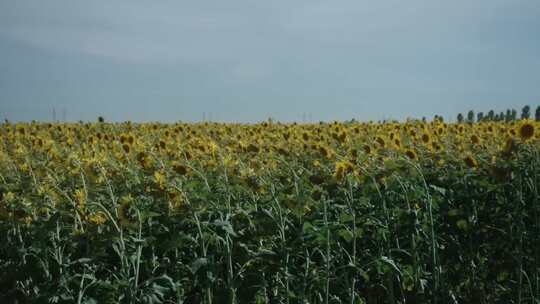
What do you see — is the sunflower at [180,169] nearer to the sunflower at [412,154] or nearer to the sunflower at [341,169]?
the sunflower at [341,169]

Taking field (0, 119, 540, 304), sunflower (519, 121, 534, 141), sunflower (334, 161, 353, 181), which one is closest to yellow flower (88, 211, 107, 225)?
field (0, 119, 540, 304)

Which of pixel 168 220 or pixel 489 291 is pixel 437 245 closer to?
pixel 489 291

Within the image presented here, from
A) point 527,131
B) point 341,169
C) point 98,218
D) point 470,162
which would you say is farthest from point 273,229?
point 527,131

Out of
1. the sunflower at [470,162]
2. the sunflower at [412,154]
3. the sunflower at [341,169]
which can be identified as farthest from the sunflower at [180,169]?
the sunflower at [470,162]

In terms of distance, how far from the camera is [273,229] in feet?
14.2

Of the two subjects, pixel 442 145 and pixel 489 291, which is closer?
pixel 489 291

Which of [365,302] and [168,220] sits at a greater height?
[168,220]

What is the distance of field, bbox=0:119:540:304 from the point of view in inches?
164

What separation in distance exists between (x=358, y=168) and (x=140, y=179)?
5.06 feet

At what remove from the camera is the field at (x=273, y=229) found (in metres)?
4.16

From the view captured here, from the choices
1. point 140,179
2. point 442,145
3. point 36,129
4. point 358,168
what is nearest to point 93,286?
point 140,179

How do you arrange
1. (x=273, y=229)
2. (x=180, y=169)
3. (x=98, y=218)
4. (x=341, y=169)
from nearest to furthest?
(x=98, y=218)
(x=273, y=229)
(x=180, y=169)
(x=341, y=169)

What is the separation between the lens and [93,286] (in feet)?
13.2

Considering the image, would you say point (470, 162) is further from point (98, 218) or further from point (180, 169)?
point (98, 218)
